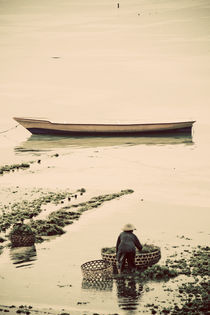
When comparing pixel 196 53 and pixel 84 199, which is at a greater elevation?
pixel 196 53

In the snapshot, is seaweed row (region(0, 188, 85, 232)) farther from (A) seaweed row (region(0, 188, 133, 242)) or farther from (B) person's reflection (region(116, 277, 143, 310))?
(B) person's reflection (region(116, 277, 143, 310))

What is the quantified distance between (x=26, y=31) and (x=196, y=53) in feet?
131

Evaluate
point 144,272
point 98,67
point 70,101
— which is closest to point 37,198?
point 144,272

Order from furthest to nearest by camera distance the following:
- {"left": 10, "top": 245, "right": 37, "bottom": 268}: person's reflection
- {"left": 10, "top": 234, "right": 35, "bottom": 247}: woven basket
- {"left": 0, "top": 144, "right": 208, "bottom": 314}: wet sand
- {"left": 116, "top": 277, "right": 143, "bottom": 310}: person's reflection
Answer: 1. {"left": 10, "top": 234, "right": 35, "bottom": 247}: woven basket
2. {"left": 10, "top": 245, "right": 37, "bottom": 268}: person's reflection
3. {"left": 0, "top": 144, "right": 208, "bottom": 314}: wet sand
4. {"left": 116, "top": 277, "right": 143, "bottom": 310}: person's reflection

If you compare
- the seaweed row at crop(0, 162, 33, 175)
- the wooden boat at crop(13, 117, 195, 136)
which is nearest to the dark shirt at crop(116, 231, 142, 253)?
the seaweed row at crop(0, 162, 33, 175)

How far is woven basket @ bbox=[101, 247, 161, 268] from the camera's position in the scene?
715 inches

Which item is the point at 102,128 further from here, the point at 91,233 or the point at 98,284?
the point at 98,284

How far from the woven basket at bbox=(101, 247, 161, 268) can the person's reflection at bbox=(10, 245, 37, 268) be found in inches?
104

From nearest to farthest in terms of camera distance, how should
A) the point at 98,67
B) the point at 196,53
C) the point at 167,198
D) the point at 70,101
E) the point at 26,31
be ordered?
1. the point at 167,198
2. the point at 70,101
3. the point at 98,67
4. the point at 196,53
5. the point at 26,31

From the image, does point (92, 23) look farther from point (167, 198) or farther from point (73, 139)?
point (167, 198)

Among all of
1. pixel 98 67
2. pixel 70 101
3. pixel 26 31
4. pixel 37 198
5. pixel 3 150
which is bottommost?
pixel 37 198

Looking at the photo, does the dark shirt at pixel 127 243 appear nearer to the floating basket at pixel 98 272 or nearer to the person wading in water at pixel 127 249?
the person wading in water at pixel 127 249

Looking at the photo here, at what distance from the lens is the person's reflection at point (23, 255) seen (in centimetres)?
1995

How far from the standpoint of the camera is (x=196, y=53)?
4304 inches
